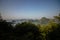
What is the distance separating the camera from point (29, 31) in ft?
8.55

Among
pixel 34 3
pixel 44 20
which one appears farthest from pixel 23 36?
pixel 34 3

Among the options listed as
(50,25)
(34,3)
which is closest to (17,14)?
(34,3)

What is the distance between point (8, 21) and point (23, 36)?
1.46 feet

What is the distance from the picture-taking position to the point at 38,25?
269 cm

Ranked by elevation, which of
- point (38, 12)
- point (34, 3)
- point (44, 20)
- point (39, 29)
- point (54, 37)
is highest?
point (34, 3)

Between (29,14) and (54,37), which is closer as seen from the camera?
(54,37)

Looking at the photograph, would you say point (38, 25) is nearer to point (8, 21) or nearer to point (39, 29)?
point (39, 29)

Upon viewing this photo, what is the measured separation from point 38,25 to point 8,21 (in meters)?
0.63

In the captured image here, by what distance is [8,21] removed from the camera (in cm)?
266

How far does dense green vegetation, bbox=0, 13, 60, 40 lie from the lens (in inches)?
100

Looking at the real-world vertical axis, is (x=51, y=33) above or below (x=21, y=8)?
below

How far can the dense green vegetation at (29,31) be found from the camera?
2.54 meters

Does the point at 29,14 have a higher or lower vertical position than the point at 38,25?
higher

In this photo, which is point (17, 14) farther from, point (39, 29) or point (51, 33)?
point (51, 33)
